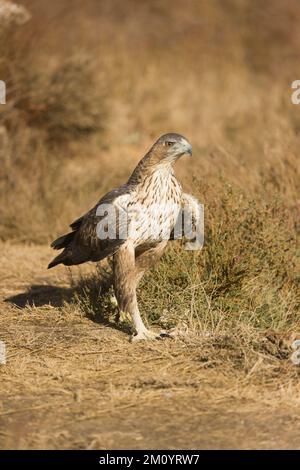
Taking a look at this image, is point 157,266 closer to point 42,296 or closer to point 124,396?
point 42,296

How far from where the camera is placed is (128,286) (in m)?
5.89

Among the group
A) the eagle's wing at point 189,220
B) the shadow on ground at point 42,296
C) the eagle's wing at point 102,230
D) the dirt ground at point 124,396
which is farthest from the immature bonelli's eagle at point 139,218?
the shadow on ground at point 42,296

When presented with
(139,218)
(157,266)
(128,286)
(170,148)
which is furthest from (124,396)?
(157,266)

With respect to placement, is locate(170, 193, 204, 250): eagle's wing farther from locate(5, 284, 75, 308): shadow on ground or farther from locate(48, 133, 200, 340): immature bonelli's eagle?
locate(5, 284, 75, 308): shadow on ground

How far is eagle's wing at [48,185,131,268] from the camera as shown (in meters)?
5.75

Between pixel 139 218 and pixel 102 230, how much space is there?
32 cm

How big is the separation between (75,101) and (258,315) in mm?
5837

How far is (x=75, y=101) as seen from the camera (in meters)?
11.2

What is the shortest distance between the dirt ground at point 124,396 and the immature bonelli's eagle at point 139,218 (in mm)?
372

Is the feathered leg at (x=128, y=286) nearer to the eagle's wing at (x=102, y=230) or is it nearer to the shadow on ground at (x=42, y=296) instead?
the eagle's wing at (x=102, y=230)

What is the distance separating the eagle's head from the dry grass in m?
0.98

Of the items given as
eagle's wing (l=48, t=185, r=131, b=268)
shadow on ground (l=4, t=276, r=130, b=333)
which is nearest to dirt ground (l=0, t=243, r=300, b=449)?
shadow on ground (l=4, t=276, r=130, b=333)

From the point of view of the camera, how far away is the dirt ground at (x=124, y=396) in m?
4.22
